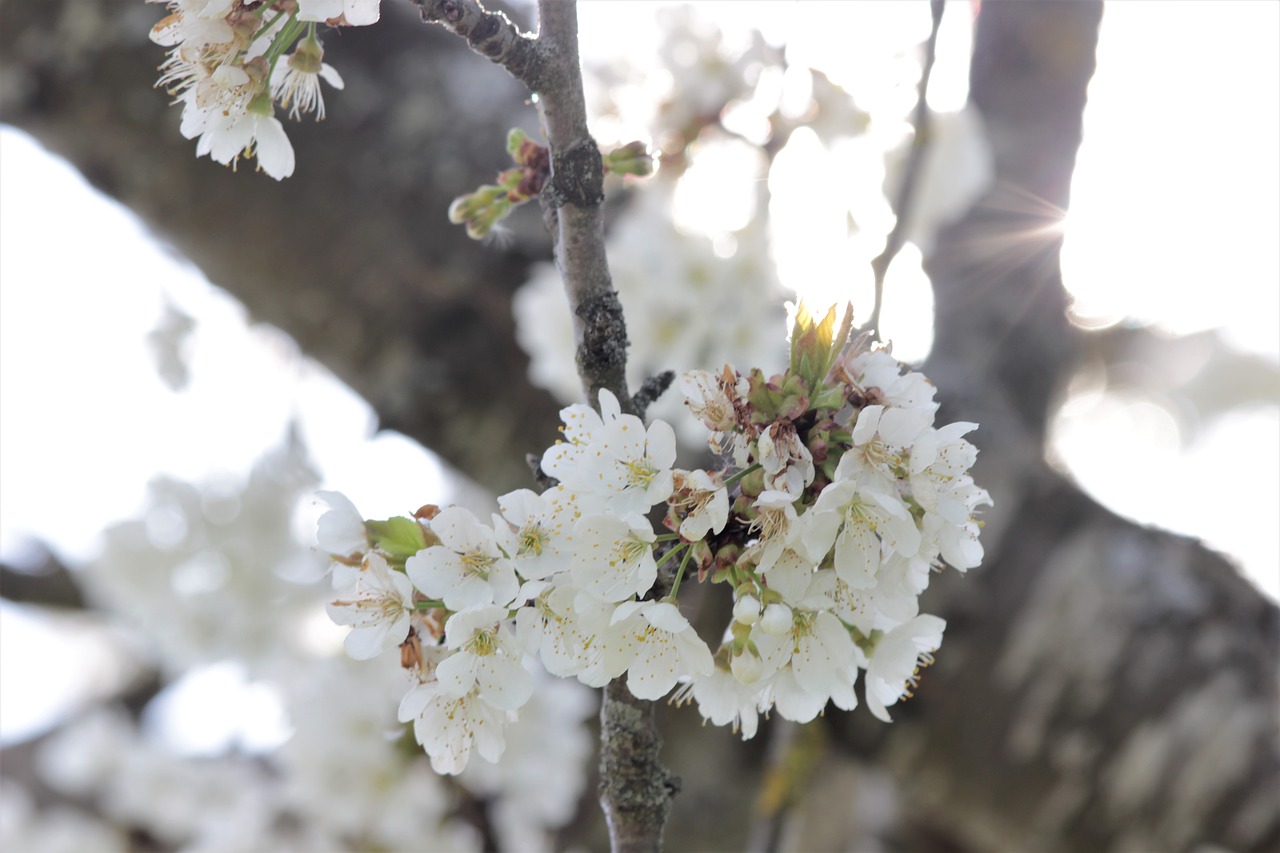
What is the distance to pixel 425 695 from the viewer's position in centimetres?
53

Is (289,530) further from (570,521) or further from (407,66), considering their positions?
(570,521)

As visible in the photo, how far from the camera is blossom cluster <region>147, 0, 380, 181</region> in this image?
517 millimetres

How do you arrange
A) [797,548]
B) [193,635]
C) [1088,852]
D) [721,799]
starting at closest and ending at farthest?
[797,548], [1088,852], [721,799], [193,635]

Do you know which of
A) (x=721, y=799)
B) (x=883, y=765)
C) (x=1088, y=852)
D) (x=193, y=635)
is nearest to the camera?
(x=1088, y=852)

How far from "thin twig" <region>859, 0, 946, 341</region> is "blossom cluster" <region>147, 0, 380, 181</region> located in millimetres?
560

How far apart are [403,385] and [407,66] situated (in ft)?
2.07

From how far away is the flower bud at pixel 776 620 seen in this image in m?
0.49

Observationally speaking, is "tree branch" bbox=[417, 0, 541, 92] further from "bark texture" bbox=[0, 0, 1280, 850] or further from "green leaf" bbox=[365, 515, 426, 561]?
"bark texture" bbox=[0, 0, 1280, 850]

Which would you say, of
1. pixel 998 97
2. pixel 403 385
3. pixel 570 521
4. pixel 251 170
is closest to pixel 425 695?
pixel 570 521

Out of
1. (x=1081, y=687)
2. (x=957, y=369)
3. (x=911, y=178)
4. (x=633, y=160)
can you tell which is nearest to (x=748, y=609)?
(x=633, y=160)

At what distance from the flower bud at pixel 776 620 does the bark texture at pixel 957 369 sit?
1054 millimetres

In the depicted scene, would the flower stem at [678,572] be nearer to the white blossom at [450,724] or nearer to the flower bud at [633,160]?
the white blossom at [450,724]

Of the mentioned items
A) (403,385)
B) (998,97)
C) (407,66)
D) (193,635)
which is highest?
(998,97)

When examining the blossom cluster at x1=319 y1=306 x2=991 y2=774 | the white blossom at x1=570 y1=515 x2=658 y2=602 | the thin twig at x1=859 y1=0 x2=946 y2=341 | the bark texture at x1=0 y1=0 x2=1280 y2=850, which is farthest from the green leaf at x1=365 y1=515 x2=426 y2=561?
the bark texture at x1=0 y1=0 x2=1280 y2=850
